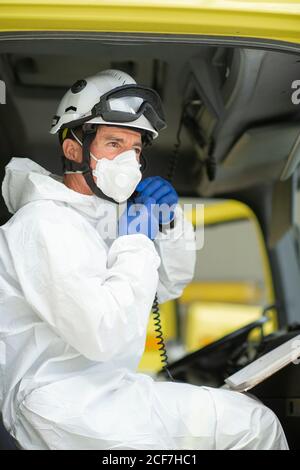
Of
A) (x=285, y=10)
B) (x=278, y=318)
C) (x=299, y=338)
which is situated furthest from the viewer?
(x=278, y=318)

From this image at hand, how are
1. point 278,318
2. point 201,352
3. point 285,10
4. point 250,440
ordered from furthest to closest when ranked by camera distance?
point 278,318 → point 201,352 → point 250,440 → point 285,10

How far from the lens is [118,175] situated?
8.55 ft

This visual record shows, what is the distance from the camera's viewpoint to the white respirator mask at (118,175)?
2.60 m

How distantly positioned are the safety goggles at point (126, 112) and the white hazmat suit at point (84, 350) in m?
0.29

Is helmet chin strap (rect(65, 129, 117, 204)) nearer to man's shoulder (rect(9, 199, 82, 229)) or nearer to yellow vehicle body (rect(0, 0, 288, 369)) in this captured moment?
man's shoulder (rect(9, 199, 82, 229))

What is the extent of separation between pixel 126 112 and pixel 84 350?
839 millimetres

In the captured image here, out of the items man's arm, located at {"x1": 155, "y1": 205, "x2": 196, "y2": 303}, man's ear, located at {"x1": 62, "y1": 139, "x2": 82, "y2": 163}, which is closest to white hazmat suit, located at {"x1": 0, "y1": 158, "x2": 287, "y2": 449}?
man's ear, located at {"x1": 62, "y1": 139, "x2": 82, "y2": 163}

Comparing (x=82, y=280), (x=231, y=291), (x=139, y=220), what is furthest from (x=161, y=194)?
(x=231, y=291)

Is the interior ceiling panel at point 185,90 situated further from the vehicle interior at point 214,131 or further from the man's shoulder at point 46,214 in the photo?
the man's shoulder at point 46,214

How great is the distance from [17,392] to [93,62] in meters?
1.57

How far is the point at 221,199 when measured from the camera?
4434 millimetres

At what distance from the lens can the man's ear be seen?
278cm

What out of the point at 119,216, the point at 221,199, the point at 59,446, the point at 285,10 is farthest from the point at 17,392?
the point at 221,199

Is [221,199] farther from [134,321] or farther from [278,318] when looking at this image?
[134,321]
